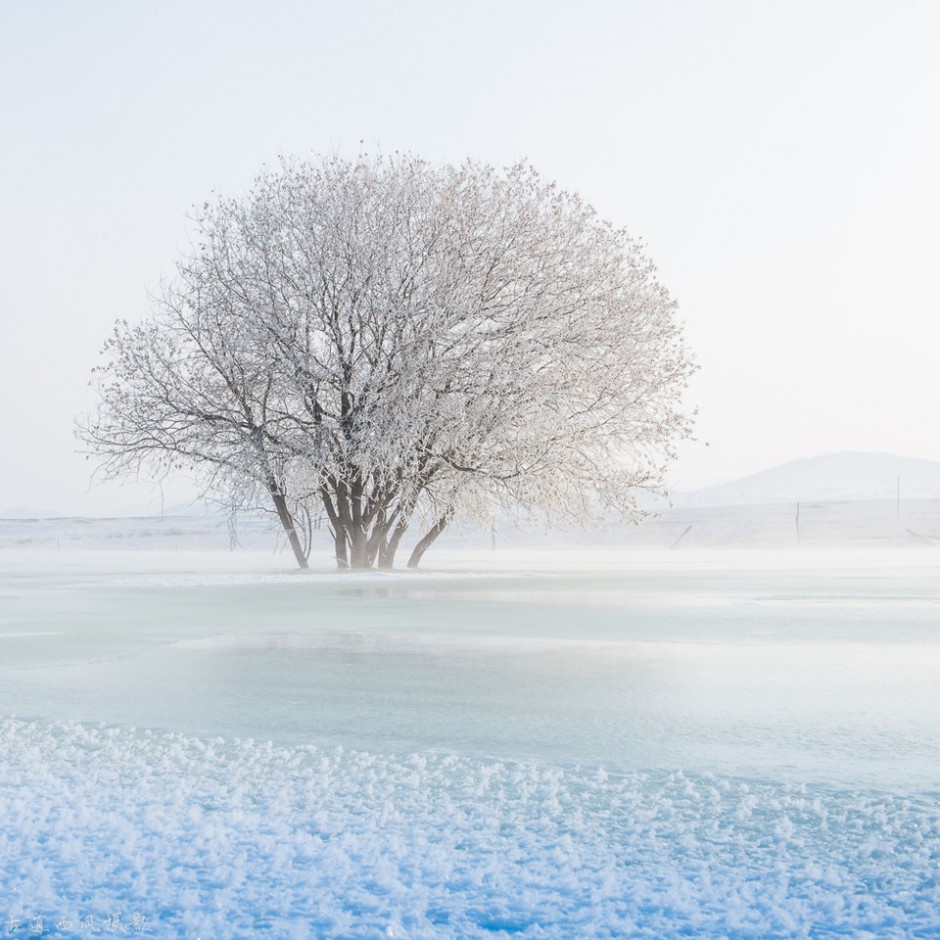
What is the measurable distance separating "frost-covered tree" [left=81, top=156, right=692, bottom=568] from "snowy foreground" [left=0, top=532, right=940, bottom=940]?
12719mm

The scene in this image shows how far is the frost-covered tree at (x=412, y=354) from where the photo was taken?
22.3 metres

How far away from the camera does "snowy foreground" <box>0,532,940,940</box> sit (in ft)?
9.80

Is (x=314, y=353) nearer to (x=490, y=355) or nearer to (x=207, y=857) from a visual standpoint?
(x=490, y=355)

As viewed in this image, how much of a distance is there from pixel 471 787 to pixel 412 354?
1847 cm

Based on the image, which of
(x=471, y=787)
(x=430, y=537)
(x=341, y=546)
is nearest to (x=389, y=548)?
(x=430, y=537)

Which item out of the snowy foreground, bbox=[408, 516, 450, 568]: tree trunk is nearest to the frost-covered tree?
bbox=[408, 516, 450, 568]: tree trunk

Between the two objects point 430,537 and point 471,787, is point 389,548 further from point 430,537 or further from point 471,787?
point 471,787

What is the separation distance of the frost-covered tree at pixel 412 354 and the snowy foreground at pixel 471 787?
41.7ft

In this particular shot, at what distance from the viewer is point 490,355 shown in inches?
877

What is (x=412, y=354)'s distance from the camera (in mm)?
22359

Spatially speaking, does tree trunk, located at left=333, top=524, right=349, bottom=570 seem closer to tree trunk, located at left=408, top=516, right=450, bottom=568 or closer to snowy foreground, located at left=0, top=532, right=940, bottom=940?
tree trunk, located at left=408, top=516, right=450, bottom=568

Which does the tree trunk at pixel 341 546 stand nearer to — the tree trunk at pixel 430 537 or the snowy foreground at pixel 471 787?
the tree trunk at pixel 430 537

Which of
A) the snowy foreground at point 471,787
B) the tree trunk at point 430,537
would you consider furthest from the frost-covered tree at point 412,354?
the snowy foreground at point 471,787

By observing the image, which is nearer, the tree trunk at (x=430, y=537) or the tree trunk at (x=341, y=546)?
the tree trunk at (x=341, y=546)
